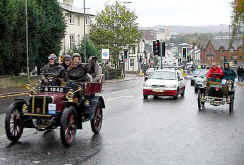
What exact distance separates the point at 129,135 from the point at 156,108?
644 centimetres

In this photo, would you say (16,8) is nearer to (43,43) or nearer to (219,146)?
(43,43)

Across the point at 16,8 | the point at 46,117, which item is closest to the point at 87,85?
the point at 46,117

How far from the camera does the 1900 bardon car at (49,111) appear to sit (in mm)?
8531

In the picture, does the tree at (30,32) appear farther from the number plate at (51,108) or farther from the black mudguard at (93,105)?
the number plate at (51,108)

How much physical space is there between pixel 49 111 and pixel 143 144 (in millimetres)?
2199

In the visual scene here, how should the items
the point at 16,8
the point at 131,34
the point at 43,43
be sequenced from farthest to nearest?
the point at 131,34, the point at 43,43, the point at 16,8

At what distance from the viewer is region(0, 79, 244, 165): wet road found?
7488mm

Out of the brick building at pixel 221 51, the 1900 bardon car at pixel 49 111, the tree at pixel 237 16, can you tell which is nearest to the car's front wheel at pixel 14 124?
the 1900 bardon car at pixel 49 111

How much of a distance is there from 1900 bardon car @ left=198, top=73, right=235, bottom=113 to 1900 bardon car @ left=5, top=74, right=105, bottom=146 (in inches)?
306

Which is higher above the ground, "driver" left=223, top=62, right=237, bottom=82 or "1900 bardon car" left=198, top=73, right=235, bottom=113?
"driver" left=223, top=62, right=237, bottom=82

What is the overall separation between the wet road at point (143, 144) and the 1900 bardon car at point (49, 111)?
1.13 ft

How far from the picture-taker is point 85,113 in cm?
970

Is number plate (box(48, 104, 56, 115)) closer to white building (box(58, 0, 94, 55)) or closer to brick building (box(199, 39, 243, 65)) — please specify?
white building (box(58, 0, 94, 55))

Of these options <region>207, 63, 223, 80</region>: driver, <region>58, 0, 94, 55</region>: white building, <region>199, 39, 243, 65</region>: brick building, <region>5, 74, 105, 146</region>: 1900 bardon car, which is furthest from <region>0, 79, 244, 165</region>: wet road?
<region>199, 39, 243, 65</region>: brick building
